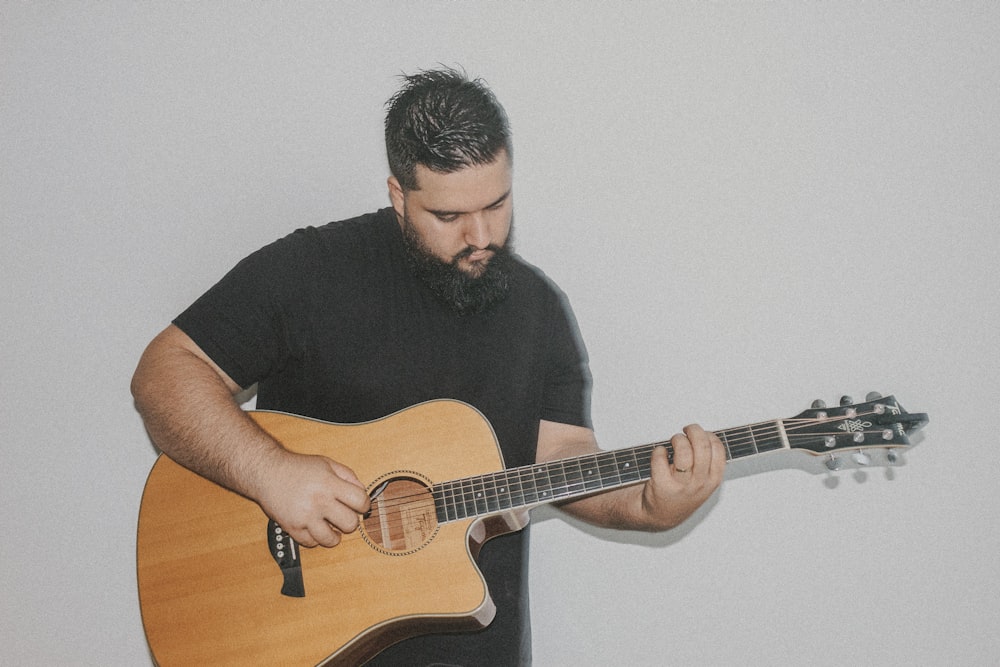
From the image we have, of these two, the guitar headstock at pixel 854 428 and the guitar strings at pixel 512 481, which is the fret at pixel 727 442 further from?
the guitar headstock at pixel 854 428

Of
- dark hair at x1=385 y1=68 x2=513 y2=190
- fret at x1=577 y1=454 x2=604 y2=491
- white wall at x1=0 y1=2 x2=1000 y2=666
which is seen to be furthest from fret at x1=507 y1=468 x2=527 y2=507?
dark hair at x1=385 y1=68 x2=513 y2=190

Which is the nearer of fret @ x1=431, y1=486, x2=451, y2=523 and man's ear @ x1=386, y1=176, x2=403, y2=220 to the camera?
fret @ x1=431, y1=486, x2=451, y2=523

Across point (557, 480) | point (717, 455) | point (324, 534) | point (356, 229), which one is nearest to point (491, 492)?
point (557, 480)

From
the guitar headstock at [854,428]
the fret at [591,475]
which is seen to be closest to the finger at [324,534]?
the fret at [591,475]

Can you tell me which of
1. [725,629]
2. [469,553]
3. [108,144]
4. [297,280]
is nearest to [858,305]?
[725,629]

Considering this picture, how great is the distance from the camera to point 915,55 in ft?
5.96

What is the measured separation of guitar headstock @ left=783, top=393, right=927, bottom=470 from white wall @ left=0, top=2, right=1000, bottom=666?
0.38 metres

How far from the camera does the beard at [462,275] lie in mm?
1714

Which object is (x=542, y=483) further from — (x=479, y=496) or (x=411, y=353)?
(x=411, y=353)

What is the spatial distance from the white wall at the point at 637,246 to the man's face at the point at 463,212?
0.34 meters

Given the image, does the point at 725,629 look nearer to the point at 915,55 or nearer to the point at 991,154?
the point at 991,154

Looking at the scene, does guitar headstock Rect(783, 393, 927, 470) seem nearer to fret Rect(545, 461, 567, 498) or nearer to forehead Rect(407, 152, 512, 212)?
fret Rect(545, 461, 567, 498)

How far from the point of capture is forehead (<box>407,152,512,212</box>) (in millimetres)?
1586

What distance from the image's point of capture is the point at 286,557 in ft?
5.15
